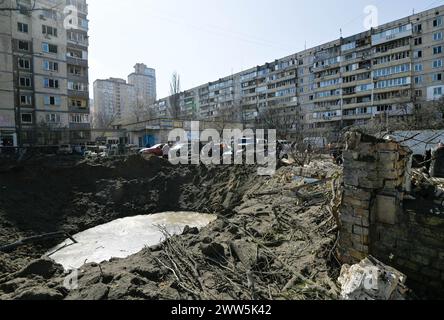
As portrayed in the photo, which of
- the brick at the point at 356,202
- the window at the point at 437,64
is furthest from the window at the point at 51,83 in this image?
the window at the point at 437,64

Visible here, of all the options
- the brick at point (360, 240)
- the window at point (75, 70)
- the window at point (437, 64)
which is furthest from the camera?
the window at point (75, 70)

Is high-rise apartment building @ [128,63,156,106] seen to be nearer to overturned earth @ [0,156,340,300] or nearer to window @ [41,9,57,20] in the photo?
window @ [41,9,57,20]

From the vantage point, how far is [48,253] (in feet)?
28.0

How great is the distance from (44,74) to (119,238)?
1409 inches

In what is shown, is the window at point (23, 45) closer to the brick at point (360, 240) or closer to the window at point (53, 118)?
the window at point (53, 118)

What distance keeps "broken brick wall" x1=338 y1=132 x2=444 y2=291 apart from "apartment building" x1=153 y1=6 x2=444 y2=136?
78.0 feet

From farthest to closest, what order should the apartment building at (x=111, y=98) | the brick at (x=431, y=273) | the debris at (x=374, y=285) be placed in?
the apartment building at (x=111, y=98) < the brick at (x=431, y=273) < the debris at (x=374, y=285)

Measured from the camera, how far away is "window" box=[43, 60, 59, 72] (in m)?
36.8

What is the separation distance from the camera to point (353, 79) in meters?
50.3

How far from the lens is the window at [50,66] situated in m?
36.8

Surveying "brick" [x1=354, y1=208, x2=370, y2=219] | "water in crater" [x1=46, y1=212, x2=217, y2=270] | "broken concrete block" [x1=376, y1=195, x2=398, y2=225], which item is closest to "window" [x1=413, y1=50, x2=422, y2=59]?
"water in crater" [x1=46, y1=212, x2=217, y2=270]

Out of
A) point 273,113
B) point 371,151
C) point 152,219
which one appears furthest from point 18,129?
point 371,151

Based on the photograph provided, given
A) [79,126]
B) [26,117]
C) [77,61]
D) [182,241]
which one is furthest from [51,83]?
[182,241]

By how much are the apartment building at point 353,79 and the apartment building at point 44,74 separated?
26.8 metres
